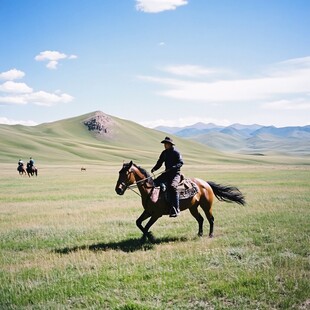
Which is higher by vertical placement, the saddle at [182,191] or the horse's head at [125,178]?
the horse's head at [125,178]

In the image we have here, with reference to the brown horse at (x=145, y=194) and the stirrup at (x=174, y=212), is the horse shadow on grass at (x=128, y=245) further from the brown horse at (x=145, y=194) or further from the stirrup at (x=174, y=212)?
the stirrup at (x=174, y=212)

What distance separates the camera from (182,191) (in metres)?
12.4

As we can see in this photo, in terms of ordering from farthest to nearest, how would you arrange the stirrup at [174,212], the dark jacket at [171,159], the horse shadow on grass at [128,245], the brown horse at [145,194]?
the dark jacket at [171,159] → the stirrup at [174,212] → the brown horse at [145,194] → the horse shadow on grass at [128,245]

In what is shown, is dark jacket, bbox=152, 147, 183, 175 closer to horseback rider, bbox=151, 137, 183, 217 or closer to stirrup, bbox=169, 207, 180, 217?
horseback rider, bbox=151, 137, 183, 217

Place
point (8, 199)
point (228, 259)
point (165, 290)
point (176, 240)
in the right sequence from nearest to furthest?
point (165, 290), point (228, 259), point (176, 240), point (8, 199)

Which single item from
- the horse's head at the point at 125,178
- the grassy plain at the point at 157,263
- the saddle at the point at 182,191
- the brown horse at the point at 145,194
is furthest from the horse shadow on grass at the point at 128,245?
the horse's head at the point at 125,178

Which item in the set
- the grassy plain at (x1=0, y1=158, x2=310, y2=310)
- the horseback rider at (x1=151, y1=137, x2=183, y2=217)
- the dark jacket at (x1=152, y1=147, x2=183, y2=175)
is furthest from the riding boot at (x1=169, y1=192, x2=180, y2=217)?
the grassy plain at (x1=0, y1=158, x2=310, y2=310)

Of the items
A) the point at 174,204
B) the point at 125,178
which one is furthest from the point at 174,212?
the point at 125,178

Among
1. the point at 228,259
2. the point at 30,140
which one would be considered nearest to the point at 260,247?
the point at 228,259

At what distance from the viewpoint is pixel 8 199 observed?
81.1ft

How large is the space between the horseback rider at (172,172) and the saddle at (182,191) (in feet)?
0.64

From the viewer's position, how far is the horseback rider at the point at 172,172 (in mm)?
11898

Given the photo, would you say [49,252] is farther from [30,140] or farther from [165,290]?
[30,140]

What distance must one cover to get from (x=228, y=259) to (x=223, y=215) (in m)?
7.85
